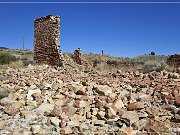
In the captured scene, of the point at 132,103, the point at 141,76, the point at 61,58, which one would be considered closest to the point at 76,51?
the point at 61,58

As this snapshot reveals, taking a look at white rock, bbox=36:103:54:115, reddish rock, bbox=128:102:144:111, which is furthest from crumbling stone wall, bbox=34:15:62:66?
reddish rock, bbox=128:102:144:111

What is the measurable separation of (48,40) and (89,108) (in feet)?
32.7

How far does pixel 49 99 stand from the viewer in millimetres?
8859

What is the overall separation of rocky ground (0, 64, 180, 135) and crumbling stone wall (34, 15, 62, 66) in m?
7.41

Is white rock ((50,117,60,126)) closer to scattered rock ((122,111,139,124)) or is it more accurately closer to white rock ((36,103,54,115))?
white rock ((36,103,54,115))

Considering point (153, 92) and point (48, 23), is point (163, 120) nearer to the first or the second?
point (153, 92)

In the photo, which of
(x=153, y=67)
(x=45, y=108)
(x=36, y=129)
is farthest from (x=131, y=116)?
(x=153, y=67)

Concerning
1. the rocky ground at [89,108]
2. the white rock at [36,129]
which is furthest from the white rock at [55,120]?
the white rock at [36,129]

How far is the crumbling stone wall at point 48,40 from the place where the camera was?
57.8ft

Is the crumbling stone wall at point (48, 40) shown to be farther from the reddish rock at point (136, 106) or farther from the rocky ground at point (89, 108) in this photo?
the reddish rock at point (136, 106)

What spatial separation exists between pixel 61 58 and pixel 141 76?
617cm

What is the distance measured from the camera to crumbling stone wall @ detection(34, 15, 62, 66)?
57.8 ft

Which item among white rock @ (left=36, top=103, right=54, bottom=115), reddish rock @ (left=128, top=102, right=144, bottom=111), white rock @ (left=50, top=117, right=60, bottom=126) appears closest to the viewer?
white rock @ (left=50, top=117, right=60, bottom=126)

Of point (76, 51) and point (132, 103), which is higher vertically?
point (76, 51)
